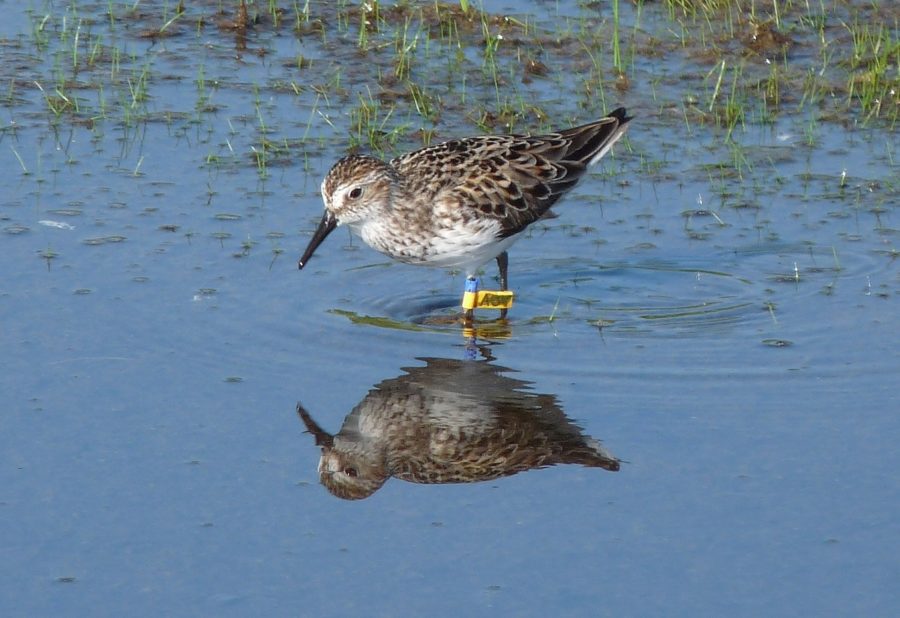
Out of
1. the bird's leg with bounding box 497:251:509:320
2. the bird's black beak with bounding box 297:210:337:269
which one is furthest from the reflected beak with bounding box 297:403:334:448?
the bird's leg with bounding box 497:251:509:320

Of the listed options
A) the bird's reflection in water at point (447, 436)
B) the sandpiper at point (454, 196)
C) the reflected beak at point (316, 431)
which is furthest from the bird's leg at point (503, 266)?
the reflected beak at point (316, 431)

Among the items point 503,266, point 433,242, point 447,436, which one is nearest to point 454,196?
point 433,242

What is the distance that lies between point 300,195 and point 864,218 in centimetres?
395

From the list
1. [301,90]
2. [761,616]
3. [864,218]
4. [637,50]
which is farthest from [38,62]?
[761,616]

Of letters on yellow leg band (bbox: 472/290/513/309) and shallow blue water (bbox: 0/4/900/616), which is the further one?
letters on yellow leg band (bbox: 472/290/513/309)

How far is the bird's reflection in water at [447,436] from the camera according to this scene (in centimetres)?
812

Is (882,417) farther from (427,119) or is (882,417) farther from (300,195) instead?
(427,119)

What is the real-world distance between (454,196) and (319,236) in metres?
0.88

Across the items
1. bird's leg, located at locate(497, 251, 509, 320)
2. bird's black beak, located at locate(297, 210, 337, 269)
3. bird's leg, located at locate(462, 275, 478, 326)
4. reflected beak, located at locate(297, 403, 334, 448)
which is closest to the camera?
reflected beak, located at locate(297, 403, 334, 448)

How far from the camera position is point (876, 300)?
1041cm

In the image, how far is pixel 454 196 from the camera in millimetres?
10477

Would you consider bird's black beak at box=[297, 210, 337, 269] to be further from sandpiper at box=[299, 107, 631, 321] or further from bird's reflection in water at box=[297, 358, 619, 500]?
bird's reflection in water at box=[297, 358, 619, 500]

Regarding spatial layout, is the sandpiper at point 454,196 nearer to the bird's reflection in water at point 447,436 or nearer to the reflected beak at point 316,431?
the bird's reflection in water at point 447,436

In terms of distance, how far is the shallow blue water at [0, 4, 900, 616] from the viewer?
709 cm
